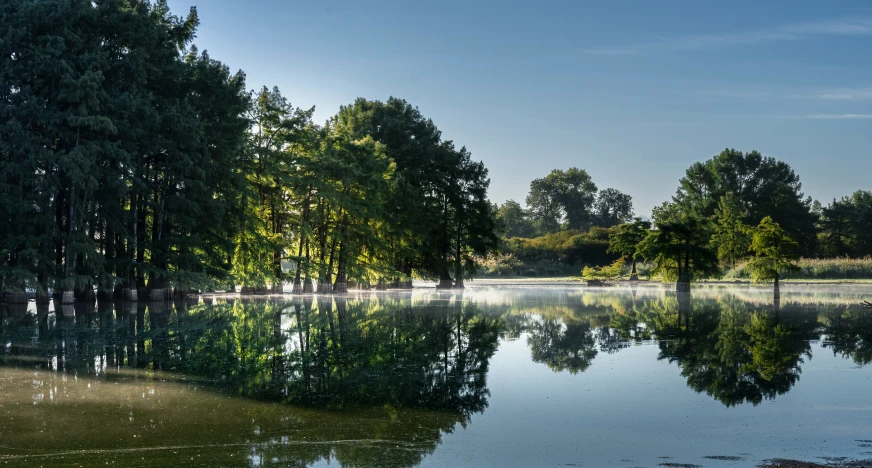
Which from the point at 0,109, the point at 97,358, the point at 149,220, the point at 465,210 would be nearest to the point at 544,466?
the point at 97,358

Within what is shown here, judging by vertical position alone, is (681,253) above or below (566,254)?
below

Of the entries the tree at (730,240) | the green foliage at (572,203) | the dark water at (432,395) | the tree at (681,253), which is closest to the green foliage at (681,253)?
the tree at (681,253)

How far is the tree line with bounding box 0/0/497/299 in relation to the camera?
29.3 metres

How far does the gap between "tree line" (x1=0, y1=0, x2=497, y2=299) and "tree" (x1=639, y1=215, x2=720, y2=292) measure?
16914 mm

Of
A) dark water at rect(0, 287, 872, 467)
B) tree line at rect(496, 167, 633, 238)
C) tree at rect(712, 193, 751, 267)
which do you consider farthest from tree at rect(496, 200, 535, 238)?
dark water at rect(0, 287, 872, 467)

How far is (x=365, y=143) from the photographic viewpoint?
49.5m

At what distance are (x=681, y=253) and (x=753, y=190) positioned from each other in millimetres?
53624

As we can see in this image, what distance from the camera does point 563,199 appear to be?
417 feet

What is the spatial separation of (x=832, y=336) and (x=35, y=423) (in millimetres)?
17368

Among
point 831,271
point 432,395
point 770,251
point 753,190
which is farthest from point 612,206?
point 432,395

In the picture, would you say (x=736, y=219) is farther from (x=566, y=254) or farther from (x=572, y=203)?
(x=572, y=203)

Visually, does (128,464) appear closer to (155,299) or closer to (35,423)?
(35,423)

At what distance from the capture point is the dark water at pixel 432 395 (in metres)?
7.83

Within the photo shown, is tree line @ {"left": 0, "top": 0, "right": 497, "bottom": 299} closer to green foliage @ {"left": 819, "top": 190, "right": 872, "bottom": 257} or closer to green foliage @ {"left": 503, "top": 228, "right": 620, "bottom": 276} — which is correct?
green foliage @ {"left": 503, "top": 228, "right": 620, "bottom": 276}
